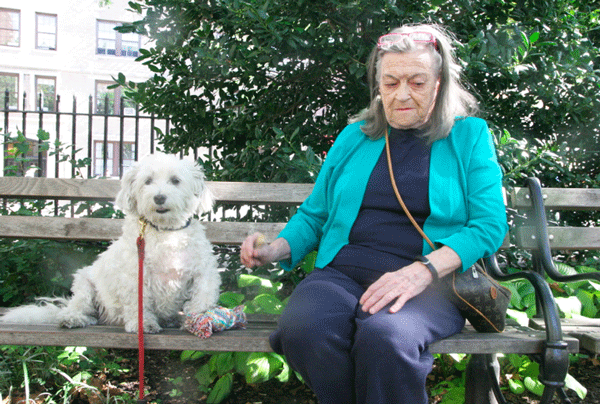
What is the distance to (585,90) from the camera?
11.6ft

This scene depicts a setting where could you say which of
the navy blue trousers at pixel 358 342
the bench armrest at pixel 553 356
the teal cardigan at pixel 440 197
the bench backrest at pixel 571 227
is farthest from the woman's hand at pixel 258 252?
the bench backrest at pixel 571 227

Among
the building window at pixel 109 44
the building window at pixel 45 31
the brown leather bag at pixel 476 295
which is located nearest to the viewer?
the brown leather bag at pixel 476 295

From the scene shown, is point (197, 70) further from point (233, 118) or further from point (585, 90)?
point (585, 90)

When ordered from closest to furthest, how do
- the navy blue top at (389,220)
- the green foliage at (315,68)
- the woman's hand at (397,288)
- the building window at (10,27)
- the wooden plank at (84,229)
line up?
1. the woman's hand at (397,288)
2. the navy blue top at (389,220)
3. the wooden plank at (84,229)
4. the green foliage at (315,68)
5. the building window at (10,27)

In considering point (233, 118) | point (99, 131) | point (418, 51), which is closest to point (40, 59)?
point (99, 131)

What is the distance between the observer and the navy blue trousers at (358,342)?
5.51 ft

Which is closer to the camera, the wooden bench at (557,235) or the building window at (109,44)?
the wooden bench at (557,235)

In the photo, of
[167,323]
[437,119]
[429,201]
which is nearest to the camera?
[429,201]

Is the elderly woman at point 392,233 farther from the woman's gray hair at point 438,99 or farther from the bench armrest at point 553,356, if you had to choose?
the bench armrest at point 553,356

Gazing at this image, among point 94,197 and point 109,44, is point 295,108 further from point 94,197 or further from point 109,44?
point 109,44

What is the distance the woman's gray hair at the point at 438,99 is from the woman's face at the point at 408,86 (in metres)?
0.04

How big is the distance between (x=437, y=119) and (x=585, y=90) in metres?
1.89

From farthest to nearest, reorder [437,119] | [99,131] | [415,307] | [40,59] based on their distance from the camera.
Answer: [40,59], [99,131], [437,119], [415,307]

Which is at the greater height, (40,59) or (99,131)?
(40,59)
